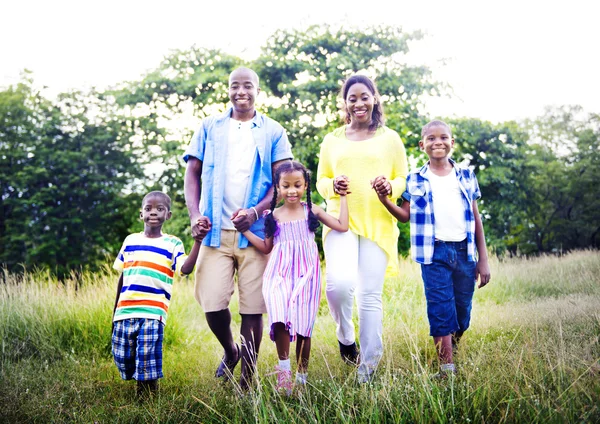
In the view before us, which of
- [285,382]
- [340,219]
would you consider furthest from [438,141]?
[285,382]

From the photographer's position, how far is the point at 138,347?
3734 mm

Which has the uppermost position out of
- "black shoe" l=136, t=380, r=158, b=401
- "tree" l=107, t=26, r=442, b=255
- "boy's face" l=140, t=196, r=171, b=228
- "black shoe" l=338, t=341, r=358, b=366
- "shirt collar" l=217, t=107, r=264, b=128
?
"tree" l=107, t=26, r=442, b=255

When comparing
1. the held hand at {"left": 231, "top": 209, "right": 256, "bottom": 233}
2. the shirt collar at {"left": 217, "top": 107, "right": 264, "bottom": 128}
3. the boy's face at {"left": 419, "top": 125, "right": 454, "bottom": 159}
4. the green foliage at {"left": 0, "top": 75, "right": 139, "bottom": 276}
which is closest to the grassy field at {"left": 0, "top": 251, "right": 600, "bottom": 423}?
the held hand at {"left": 231, "top": 209, "right": 256, "bottom": 233}

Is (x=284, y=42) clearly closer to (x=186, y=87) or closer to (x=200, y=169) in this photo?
(x=186, y=87)

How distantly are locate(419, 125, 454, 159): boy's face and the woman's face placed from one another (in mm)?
460

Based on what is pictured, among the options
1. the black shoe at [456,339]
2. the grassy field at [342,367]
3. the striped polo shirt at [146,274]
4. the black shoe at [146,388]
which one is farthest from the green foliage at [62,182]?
→ the black shoe at [456,339]

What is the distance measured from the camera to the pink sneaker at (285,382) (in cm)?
311

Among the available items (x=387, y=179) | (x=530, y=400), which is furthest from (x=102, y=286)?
(x=530, y=400)

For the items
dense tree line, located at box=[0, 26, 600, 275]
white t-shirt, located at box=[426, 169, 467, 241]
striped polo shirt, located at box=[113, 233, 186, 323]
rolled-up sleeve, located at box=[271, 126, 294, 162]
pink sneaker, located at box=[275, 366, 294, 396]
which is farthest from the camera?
dense tree line, located at box=[0, 26, 600, 275]

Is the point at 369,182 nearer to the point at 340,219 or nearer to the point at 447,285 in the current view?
the point at 340,219

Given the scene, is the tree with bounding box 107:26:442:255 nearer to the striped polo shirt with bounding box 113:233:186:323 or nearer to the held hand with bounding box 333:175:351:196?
the striped polo shirt with bounding box 113:233:186:323

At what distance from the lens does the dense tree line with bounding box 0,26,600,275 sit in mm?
14430

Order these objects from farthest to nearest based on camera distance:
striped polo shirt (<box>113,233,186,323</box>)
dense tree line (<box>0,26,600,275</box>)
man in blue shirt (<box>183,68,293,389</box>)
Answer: dense tree line (<box>0,26,600,275</box>), striped polo shirt (<box>113,233,186,323</box>), man in blue shirt (<box>183,68,293,389</box>)

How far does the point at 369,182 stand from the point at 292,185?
21.7 inches
